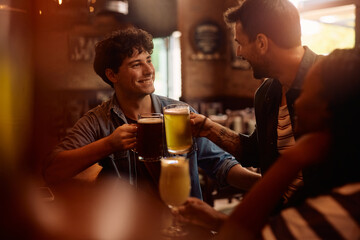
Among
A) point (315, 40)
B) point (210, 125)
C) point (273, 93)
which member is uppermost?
point (315, 40)

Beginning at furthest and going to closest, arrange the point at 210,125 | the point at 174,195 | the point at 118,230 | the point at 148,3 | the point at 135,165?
1. the point at 148,3
2. the point at 135,165
3. the point at 210,125
4. the point at 118,230
5. the point at 174,195

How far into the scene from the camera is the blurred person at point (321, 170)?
92 cm

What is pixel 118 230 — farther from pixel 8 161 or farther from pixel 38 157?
pixel 38 157

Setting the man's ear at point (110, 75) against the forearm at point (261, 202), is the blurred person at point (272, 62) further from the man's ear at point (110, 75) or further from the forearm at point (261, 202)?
the forearm at point (261, 202)

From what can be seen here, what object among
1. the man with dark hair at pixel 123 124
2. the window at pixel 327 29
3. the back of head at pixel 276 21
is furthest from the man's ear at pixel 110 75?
the window at pixel 327 29

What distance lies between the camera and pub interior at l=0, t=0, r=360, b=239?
152 inches

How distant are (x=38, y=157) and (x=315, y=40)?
498 centimetres

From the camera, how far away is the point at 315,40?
→ 18.9 feet

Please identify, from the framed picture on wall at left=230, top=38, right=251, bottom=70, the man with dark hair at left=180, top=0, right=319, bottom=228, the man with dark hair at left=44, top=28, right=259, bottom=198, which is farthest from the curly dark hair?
the framed picture on wall at left=230, top=38, right=251, bottom=70

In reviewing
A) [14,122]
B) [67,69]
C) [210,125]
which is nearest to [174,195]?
A: [210,125]

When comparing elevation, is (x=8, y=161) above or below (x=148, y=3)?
below

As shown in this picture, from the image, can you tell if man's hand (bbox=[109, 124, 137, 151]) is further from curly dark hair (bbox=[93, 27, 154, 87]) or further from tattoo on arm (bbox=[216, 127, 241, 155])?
curly dark hair (bbox=[93, 27, 154, 87])

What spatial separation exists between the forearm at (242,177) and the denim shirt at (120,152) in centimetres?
4

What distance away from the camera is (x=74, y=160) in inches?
73.1
